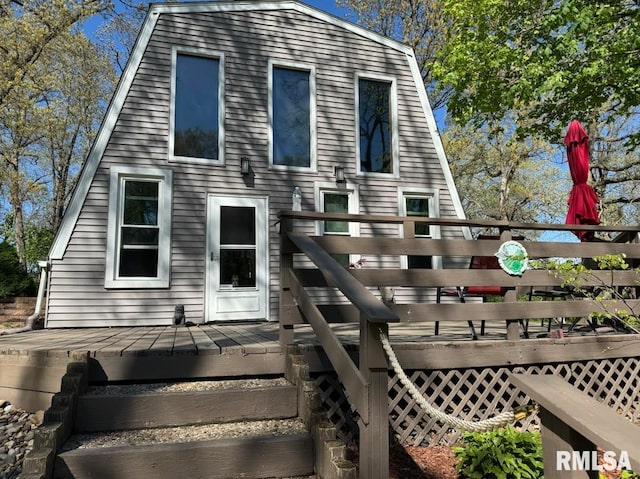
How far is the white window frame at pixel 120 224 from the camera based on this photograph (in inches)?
237

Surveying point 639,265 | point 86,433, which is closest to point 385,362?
point 86,433

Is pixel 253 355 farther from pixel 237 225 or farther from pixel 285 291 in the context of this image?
pixel 237 225

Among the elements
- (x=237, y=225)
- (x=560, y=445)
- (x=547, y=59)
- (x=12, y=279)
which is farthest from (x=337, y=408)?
(x=12, y=279)

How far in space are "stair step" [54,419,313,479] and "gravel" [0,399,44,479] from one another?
3.96 feet

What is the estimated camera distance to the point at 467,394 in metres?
3.50

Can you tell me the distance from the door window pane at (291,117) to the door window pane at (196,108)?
0.96 meters

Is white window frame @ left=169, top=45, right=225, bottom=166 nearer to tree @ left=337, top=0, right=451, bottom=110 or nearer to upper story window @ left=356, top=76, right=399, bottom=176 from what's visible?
upper story window @ left=356, top=76, right=399, bottom=176

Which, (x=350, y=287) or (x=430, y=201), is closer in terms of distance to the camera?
(x=350, y=287)

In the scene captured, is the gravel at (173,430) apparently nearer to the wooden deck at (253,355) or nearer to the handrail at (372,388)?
the wooden deck at (253,355)

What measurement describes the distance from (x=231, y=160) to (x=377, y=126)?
2.63m

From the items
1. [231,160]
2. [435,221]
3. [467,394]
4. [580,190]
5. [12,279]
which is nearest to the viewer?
[467,394]

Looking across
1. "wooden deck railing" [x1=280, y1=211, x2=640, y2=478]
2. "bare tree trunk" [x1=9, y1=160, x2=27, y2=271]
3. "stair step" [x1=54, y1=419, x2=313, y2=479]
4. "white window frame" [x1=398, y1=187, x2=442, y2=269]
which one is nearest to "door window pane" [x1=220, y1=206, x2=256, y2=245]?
"white window frame" [x1=398, y1=187, x2=442, y2=269]

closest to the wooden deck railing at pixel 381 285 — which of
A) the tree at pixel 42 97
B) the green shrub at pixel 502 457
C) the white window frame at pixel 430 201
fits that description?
the green shrub at pixel 502 457

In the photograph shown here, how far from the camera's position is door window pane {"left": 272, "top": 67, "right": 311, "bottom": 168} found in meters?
7.00
